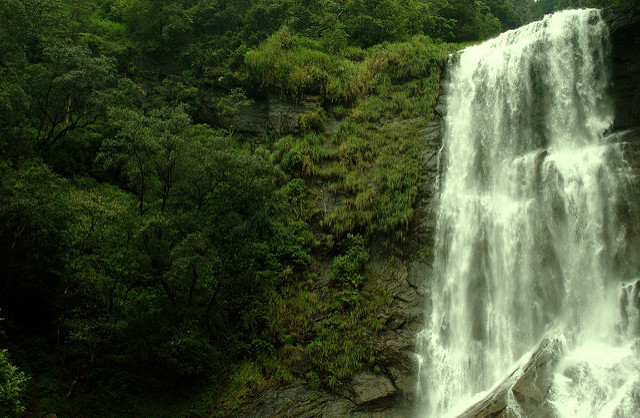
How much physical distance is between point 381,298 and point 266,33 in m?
16.7

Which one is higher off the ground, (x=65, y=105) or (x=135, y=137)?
(x=65, y=105)

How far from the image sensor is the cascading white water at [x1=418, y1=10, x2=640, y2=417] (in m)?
11.9

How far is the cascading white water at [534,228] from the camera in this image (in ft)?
39.1

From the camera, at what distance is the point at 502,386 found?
11.4 metres

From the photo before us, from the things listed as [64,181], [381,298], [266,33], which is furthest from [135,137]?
[266,33]

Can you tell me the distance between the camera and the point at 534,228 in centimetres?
1394

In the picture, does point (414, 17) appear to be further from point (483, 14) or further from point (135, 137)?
point (135, 137)

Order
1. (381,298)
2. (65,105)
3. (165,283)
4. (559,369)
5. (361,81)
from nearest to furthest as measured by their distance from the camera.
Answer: (559,369), (165,283), (381,298), (65,105), (361,81)

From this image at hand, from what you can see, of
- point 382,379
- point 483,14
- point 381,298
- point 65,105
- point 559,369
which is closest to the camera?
point 559,369

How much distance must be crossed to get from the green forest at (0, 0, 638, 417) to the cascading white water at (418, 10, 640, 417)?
66.5 inches

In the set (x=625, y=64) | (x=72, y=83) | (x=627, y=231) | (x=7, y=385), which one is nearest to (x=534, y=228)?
(x=627, y=231)

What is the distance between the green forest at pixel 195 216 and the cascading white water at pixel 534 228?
169 centimetres

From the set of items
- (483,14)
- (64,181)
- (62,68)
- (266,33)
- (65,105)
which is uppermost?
(483,14)

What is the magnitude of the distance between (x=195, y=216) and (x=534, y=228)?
10.7 metres
